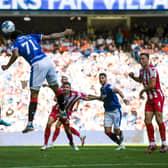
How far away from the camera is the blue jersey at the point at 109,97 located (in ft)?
49.6

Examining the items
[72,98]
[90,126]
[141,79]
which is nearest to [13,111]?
[90,126]

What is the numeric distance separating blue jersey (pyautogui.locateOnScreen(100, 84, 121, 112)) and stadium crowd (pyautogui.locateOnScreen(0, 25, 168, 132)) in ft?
24.9

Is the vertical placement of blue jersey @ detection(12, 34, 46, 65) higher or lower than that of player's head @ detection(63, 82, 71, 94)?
higher

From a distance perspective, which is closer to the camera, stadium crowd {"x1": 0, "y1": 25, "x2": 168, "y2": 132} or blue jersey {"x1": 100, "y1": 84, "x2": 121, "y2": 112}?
blue jersey {"x1": 100, "y1": 84, "x2": 121, "y2": 112}

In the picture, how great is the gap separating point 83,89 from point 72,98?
1049 centimetres

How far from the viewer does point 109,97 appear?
50.0 ft

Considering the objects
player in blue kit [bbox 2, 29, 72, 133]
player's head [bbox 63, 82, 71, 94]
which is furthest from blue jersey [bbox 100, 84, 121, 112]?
player in blue kit [bbox 2, 29, 72, 133]

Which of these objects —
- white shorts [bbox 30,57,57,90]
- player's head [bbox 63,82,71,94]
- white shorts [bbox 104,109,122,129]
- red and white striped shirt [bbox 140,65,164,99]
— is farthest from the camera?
white shorts [bbox 104,109,122,129]

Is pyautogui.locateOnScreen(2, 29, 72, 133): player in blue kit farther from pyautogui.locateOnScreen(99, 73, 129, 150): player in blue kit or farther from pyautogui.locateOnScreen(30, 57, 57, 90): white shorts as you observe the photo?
pyautogui.locateOnScreen(99, 73, 129, 150): player in blue kit

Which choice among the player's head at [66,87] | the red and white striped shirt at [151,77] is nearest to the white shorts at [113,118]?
the player's head at [66,87]

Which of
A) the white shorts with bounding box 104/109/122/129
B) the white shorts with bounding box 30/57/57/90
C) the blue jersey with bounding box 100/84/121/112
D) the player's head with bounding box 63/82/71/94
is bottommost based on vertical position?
the white shorts with bounding box 104/109/122/129

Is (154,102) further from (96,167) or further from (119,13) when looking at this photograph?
(119,13)

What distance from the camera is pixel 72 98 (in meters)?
15.0

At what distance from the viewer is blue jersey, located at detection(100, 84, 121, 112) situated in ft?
49.6
